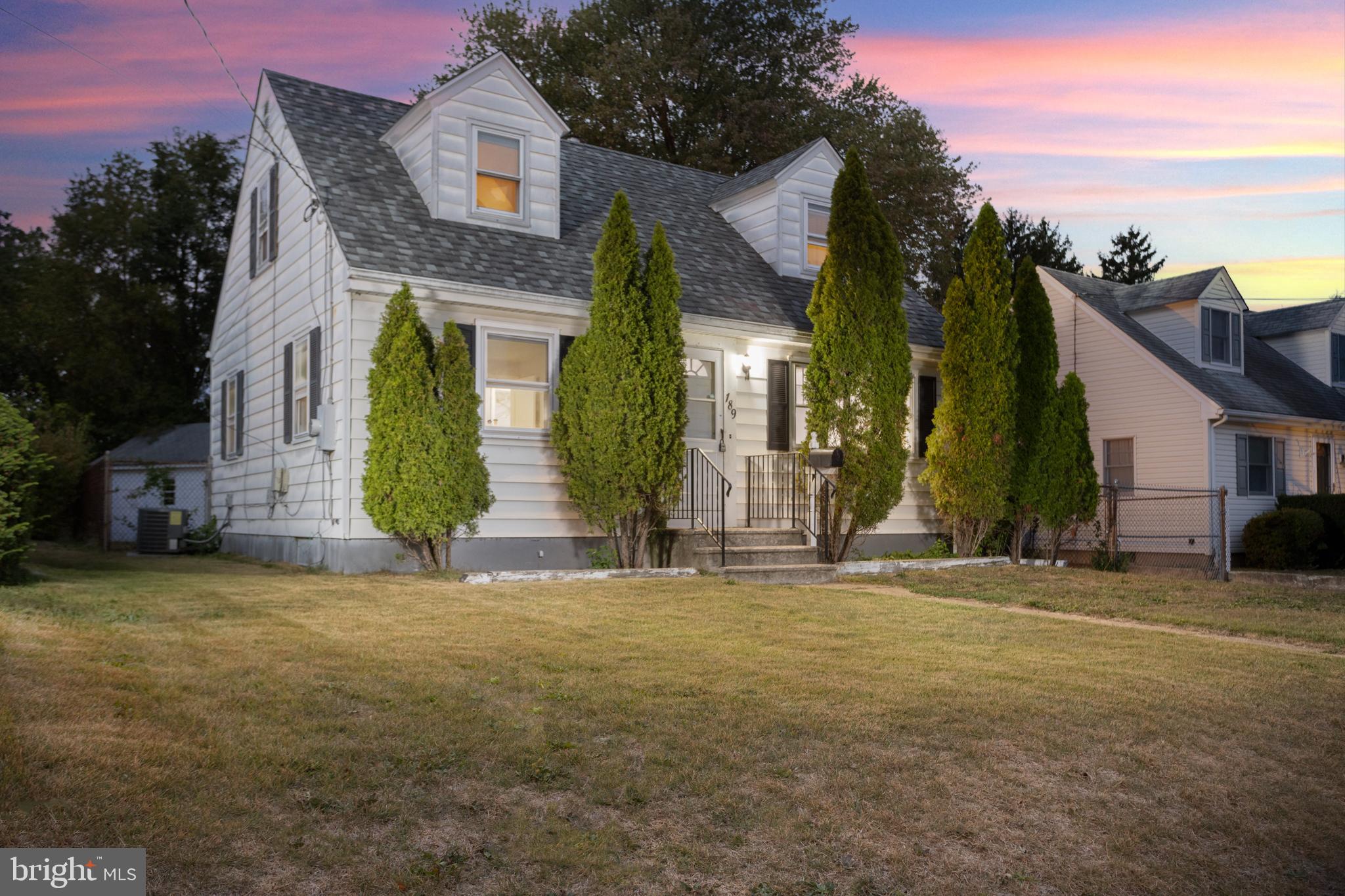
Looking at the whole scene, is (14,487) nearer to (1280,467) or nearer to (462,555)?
(462,555)

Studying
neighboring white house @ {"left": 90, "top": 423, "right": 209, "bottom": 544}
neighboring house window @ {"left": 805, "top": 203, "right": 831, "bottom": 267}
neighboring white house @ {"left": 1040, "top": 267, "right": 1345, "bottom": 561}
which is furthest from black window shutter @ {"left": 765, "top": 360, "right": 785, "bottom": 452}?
neighboring white house @ {"left": 90, "top": 423, "right": 209, "bottom": 544}

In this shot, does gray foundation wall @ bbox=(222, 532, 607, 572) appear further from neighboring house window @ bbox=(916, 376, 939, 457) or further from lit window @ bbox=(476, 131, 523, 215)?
neighboring house window @ bbox=(916, 376, 939, 457)

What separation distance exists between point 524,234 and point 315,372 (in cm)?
323

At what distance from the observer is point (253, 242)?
15312 millimetres

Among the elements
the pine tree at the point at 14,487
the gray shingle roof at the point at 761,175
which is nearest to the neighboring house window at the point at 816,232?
the gray shingle roof at the point at 761,175

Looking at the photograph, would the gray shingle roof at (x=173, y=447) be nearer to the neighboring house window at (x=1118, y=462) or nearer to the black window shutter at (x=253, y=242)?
the black window shutter at (x=253, y=242)

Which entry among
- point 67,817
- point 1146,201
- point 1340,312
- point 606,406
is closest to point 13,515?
point 606,406

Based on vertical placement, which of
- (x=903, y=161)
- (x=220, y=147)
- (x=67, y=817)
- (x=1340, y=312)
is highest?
(x=220, y=147)

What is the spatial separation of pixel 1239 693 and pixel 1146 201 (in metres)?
15.8

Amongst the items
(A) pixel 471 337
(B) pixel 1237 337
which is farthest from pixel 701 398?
(B) pixel 1237 337

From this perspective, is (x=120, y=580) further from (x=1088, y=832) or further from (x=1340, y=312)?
(x=1340, y=312)

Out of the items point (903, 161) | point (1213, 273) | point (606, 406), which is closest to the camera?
point (606, 406)

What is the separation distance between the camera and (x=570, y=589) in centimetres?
950

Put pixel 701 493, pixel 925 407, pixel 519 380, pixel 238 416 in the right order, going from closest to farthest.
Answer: pixel 519 380 → pixel 701 493 → pixel 925 407 → pixel 238 416
